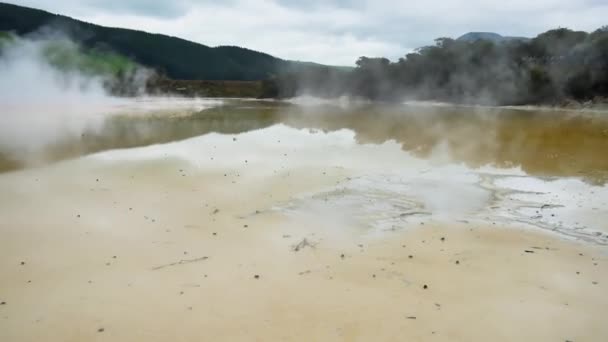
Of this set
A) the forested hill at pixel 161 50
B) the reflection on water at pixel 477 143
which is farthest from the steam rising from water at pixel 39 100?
the forested hill at pixel 161 50

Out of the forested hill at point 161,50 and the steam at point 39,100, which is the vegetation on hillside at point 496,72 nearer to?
the forested hill at point 161,50

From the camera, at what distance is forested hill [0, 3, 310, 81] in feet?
250

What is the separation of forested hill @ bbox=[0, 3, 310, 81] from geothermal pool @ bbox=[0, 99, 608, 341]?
216 feet

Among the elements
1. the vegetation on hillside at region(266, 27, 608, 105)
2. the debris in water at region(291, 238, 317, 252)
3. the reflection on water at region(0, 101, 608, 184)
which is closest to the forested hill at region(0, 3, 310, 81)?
the vegetation on hillside at region(266, 27, 608, 105)

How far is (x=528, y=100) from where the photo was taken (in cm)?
3809

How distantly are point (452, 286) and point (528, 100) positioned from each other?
38826mm

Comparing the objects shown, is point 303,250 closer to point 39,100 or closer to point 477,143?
point 477,143

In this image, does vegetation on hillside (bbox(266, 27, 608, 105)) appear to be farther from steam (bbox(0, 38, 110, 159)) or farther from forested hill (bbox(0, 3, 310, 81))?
steam (bbox(0, 38, 110, 159))

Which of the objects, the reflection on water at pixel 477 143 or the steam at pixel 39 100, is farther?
the steam at pixel 39 100

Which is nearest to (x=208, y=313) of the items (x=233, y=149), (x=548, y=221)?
(x=548, y=221)

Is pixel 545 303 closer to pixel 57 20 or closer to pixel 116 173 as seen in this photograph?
pixel 116 173

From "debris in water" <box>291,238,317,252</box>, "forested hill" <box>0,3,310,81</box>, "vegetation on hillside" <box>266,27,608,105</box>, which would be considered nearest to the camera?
"debris in water" <box>291,238,317,252</box>

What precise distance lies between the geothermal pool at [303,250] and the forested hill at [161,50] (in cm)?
6591

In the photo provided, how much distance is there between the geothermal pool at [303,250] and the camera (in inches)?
146
